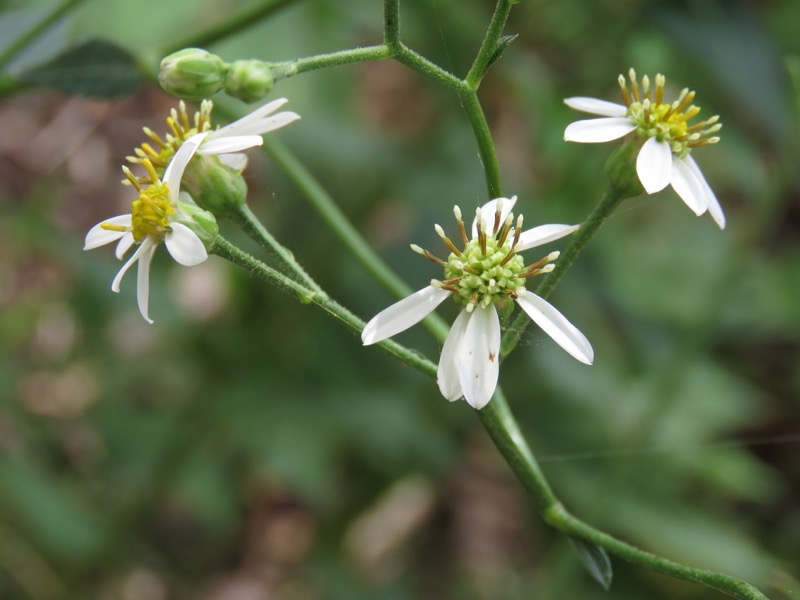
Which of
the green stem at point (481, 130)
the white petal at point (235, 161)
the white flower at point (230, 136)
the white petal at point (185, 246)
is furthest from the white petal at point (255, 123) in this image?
the green stem at point (481, 130)

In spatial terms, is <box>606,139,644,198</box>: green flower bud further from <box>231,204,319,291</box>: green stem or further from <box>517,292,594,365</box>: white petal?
<box>231,204,319,291</box>: green stem

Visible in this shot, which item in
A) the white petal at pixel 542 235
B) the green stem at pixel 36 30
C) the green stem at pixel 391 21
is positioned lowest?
the white petal at pixel 542 235

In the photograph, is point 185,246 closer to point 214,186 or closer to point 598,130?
point 214,186

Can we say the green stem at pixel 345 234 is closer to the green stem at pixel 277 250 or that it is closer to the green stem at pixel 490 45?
the green stem at pixel 277 250

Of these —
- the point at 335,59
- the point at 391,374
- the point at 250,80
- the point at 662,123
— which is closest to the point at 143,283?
the point at 250,80

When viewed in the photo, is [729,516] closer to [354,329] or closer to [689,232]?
[689,232]
